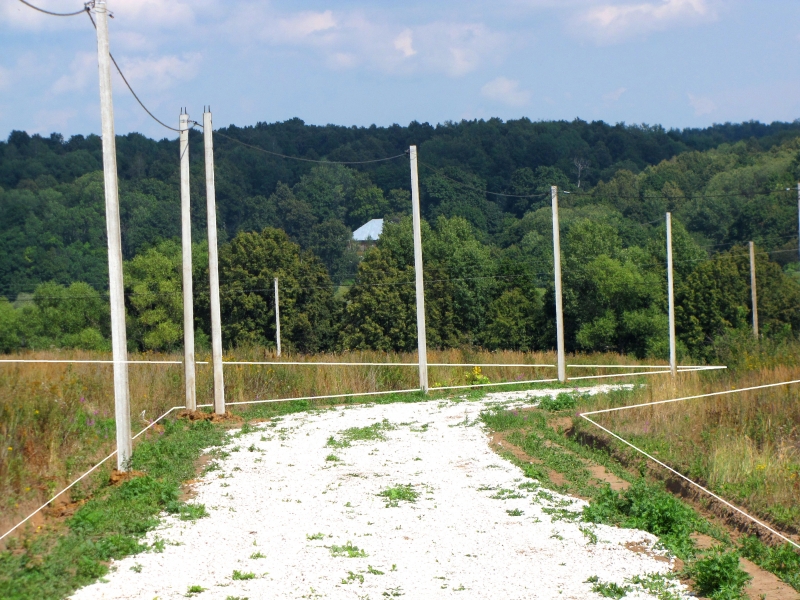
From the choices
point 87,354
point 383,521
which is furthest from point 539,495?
point 87,354

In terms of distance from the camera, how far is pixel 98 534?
7641 mm

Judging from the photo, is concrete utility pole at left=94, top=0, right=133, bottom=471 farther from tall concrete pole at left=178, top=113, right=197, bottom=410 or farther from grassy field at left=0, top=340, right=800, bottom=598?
tall concrete pole at left=178, top=113, right=197, bottom=410

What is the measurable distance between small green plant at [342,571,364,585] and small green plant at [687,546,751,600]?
2.51 m

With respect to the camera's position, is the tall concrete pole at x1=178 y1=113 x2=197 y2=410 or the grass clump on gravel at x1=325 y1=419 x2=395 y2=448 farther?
the tall concrete pole at x1=178 y1=113 x2=197 y2=410

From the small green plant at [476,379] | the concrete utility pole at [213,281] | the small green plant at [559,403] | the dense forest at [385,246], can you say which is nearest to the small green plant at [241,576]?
the concrete utility pole at [213,281]

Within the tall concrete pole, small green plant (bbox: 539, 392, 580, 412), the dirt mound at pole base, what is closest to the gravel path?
the dirt mound at pole base

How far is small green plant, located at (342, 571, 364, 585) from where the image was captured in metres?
6.58

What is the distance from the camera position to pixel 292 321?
59.8 meters

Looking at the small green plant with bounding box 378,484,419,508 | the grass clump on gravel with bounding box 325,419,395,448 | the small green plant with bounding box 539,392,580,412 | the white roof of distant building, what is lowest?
the small green plant with bounding box 539,392,580,412

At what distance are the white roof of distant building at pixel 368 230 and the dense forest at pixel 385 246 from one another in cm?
122

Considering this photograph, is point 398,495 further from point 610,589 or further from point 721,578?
point 721,578

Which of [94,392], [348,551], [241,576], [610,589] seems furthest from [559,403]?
[241,576]

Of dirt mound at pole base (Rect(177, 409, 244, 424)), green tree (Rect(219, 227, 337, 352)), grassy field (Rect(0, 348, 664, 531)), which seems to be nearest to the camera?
grassy field (Rect(0, 348, 664, 531))

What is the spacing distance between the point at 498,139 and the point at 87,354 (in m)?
81.3
